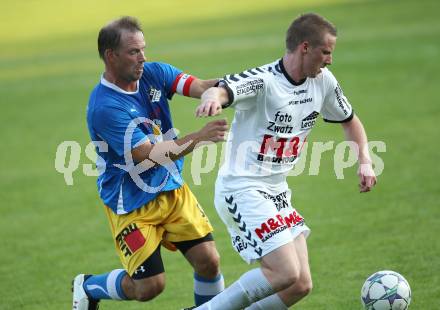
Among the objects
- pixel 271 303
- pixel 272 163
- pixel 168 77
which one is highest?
pixel 168 77

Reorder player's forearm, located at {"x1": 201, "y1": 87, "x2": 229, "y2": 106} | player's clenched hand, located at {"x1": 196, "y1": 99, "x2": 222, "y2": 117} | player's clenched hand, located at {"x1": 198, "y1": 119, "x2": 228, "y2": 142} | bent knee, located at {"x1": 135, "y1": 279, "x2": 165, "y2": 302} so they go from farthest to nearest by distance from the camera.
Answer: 1. bent knee, located at {"x1": 135, "y1": 279, "x2": 165, "y2": 302}
2. player's clenched hand, located at {"x1": 198, "y1": 119, "x2": 228, "y2": 142}
3. player's forearm, located at {"x1": 201, "y1": 87, "x2": 229, "y2": 106}
4. player's clenched hand, located at {"x1": 196, "y1": 99, "x2": 222, "y2": 117}

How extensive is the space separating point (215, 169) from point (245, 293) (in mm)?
8203

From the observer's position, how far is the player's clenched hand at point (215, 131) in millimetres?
6111

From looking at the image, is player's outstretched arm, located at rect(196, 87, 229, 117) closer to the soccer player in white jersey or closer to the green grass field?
the soccer player in white jersey

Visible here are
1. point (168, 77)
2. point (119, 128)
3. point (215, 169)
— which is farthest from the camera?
point (215, 169)

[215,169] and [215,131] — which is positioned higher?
[215,131]

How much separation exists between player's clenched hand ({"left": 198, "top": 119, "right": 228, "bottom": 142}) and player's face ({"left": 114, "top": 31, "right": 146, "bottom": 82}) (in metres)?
0.87

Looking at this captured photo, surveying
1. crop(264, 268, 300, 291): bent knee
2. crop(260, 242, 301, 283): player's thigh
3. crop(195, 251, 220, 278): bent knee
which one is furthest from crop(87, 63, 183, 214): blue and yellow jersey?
crop(264, 268, 300, 291): bent knee

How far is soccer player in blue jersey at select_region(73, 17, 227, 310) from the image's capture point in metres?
6.68

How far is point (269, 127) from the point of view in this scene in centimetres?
669

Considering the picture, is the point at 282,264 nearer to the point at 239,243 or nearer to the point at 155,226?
the point at 239,243

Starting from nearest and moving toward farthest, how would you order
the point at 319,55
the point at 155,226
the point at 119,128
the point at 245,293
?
Answer: the point at 245,293, the point at 319,55, the point at 119,128, the point at 155,226

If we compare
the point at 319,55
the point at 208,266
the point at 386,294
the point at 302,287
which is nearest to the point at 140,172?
the point at 208,266

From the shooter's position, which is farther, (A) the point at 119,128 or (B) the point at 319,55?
(A) the point at 119,128
